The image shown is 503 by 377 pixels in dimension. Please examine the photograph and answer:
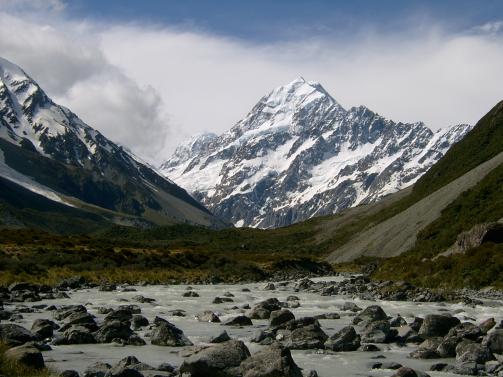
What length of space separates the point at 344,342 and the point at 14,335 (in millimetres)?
13628

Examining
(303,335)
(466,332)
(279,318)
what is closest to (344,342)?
(303,335)

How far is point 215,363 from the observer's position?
19609 mm

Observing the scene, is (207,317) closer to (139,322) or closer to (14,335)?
(139,322)

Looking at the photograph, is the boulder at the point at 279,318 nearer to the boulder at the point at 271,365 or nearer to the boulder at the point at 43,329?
the boulder at the point at 43,329

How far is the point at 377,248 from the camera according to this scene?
128m

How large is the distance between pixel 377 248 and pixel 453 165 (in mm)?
48888

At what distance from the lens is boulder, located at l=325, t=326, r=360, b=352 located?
85.5 ft

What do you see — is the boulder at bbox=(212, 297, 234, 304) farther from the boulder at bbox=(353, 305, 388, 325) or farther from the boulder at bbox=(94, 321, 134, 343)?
the boulder at bbox=(94, 321, 134, 343)

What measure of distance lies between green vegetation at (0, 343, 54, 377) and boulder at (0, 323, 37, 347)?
6233mm

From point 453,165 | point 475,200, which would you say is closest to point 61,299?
point 475,200

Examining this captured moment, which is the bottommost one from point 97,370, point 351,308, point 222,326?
point 97,370

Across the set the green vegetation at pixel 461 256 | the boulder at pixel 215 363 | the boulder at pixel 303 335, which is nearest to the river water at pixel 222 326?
the boulder at pixel 303 335

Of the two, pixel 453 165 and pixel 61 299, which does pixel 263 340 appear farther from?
pixel 453 165

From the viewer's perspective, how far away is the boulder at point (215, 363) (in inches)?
760
